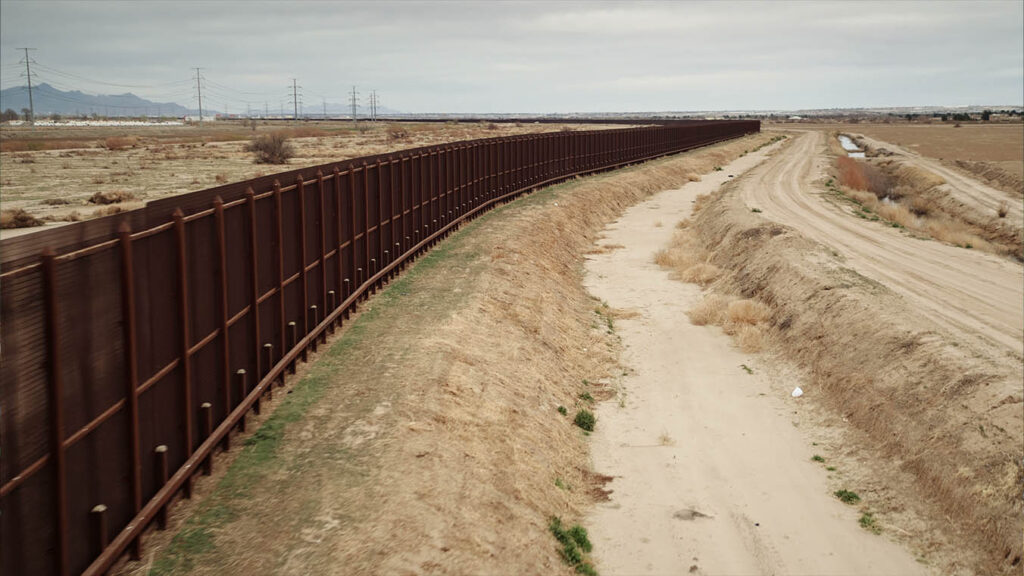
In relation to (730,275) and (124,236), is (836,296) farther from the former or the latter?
(124,236)

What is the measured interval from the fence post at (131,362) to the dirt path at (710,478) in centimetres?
593

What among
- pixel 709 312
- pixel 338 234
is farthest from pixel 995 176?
pixel 338 234

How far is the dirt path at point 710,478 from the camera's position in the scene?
12.2 metres

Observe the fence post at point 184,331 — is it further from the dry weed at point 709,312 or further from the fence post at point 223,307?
the dry weed at point 709,312

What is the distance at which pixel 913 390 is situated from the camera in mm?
16766

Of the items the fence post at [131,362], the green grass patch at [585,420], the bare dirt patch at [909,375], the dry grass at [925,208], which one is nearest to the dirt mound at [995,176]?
the dry grass at [925,208]

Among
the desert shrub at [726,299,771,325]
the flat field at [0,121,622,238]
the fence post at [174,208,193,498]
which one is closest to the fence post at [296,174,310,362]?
the fence post at [174,208,193,498]

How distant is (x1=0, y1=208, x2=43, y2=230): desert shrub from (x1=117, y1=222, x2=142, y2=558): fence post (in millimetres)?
32429

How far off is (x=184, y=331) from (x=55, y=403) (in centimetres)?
248

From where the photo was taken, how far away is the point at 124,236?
766cm

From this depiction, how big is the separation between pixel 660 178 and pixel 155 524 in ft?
187

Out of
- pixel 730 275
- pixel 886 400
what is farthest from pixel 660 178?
pixel 886 400

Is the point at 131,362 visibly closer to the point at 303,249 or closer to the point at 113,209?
the point at 303,249

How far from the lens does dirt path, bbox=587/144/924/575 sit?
1223 cm
